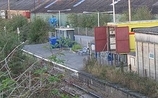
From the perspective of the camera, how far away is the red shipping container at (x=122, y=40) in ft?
65.7

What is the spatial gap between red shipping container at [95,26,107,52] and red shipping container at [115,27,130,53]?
1.30 m

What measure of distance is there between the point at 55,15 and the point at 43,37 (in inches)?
438

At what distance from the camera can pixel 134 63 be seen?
1839 cm

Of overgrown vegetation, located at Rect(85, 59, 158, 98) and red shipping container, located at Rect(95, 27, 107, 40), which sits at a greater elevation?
red shipping container, located at Rect(95, 27, 107, 40)

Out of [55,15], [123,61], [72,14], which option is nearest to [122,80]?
[123,61]

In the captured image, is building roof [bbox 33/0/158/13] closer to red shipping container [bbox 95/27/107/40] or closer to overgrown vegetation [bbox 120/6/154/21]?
Answer: overgrown vegetation [bbox 120/6/154/21]

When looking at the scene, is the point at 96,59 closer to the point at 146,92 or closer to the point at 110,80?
the point at 110,80

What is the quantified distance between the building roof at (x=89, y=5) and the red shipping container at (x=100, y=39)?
1584 cm

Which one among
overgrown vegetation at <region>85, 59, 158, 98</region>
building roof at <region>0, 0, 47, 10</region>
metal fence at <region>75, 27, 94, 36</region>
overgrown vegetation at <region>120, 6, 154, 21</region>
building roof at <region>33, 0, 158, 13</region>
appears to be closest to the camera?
overgrown vegetation at <region>85, 59, 158, 98</region>

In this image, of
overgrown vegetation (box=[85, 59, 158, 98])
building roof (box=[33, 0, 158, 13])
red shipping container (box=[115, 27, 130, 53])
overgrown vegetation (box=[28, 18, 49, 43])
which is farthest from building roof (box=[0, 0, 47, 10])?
overgrown vegetation (box=[85, 59, 158, 98])

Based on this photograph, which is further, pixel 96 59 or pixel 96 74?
pixel 96 59

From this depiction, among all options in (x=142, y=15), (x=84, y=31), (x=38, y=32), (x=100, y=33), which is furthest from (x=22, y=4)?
(x=100, y=33)

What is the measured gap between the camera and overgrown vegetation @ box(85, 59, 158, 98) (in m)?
14.7

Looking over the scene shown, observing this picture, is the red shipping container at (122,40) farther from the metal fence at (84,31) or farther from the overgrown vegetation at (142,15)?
the metal fence at (84,31)
